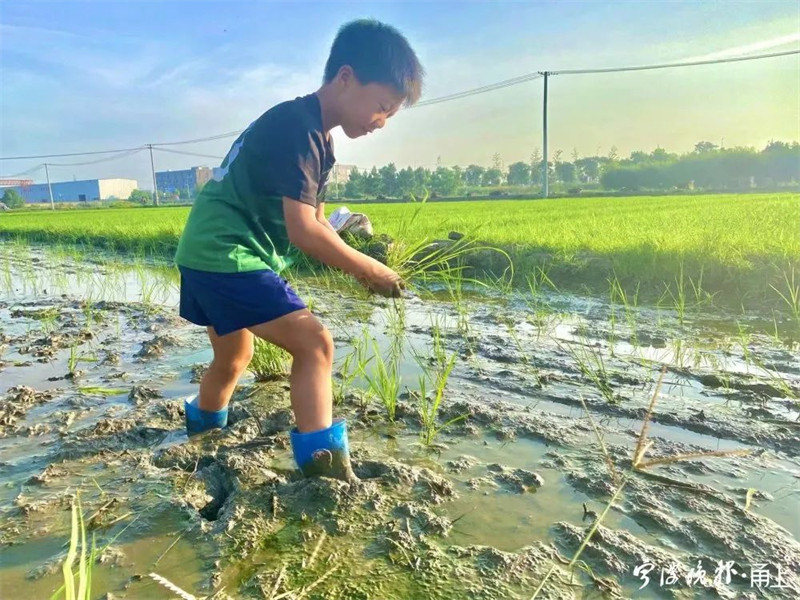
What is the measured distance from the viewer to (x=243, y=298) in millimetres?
1626

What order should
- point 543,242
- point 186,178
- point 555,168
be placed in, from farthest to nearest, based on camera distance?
point 186,178 < point 555,168 < point 543,242

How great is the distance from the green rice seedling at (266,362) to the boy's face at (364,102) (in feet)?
4.24

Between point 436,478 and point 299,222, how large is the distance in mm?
835

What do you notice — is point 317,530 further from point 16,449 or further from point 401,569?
point 16,449

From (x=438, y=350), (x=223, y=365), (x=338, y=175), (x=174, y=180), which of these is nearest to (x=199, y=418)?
(x=223, y=365)

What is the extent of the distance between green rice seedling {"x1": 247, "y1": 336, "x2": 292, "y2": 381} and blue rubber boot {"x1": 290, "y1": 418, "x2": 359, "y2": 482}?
3.58ft

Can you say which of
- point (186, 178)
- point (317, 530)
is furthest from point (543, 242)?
point (186, 178)

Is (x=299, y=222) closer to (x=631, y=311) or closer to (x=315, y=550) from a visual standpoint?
(x=315, y=550)

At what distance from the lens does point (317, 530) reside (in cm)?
137

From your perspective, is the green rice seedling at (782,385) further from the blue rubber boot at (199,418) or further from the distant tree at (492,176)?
the distant tree at (492,176)

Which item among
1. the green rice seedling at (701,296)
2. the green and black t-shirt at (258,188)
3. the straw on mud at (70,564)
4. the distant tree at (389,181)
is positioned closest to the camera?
the straw on mud at (70,564)

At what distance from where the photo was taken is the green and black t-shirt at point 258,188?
5.14ft

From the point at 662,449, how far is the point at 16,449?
2.20 m

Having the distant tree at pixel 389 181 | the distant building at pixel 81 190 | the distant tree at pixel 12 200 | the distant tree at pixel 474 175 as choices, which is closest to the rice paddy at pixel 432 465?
the distant tree at pixel 389 181
